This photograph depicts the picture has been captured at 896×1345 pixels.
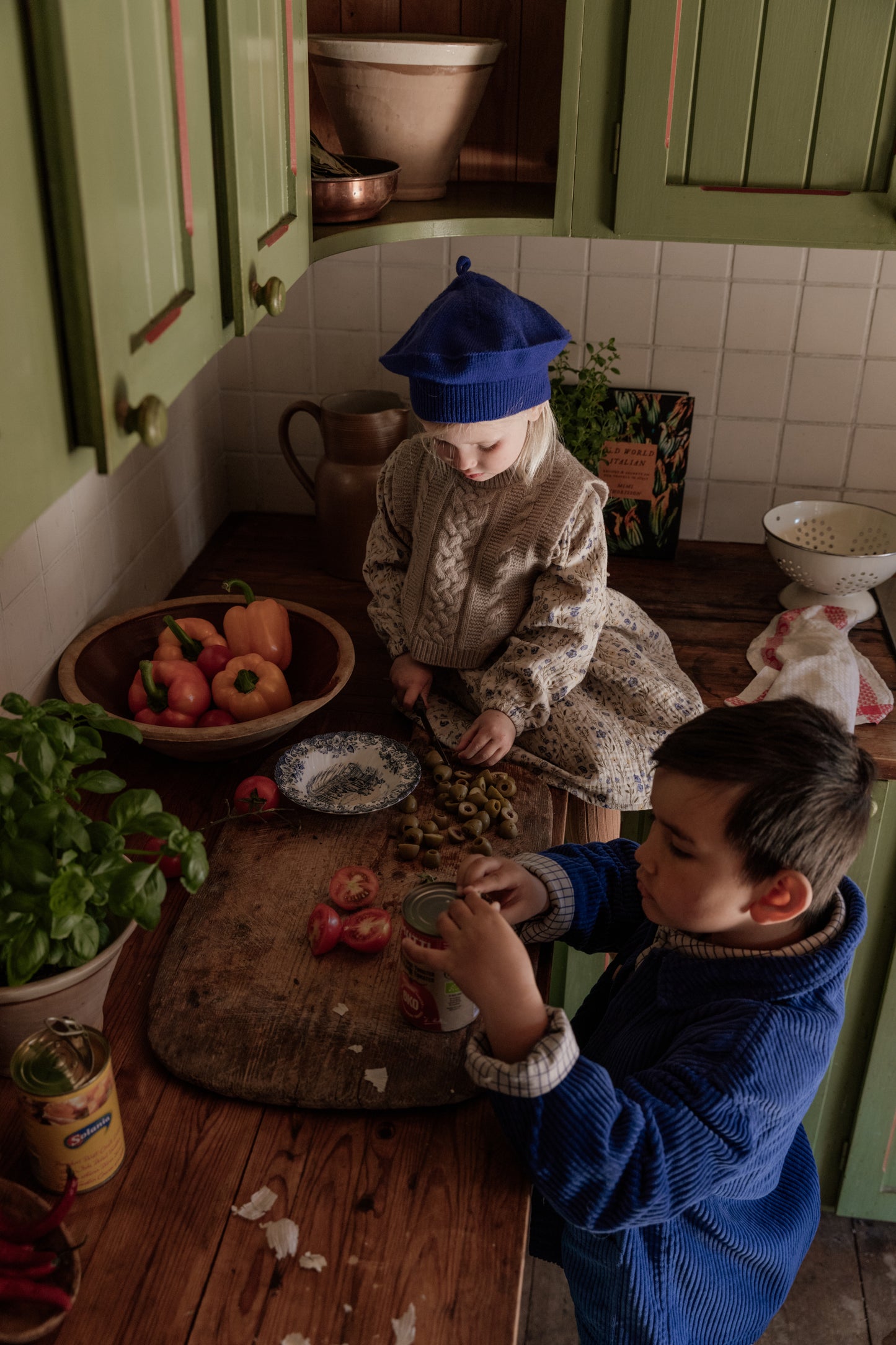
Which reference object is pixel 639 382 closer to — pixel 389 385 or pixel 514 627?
pixel 389 385

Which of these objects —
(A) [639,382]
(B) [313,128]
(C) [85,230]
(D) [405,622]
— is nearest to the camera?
(C) [85,230]

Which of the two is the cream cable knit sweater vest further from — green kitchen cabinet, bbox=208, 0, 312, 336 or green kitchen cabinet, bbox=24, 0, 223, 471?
green kitchen cabinet, bbox=24, 0, 223, 471

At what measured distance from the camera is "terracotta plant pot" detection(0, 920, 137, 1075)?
2.91 ft

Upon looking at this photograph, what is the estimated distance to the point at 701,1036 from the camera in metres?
0.91

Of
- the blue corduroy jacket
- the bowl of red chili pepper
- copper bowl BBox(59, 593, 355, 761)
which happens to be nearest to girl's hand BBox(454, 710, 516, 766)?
copper bowl BBox(59, 593, 355, 761)

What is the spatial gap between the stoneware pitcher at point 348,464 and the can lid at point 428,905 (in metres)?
0.97

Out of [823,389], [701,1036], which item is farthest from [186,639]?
[823,389]

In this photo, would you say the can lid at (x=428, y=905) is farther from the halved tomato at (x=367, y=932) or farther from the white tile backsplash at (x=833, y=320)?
the white tile backsplash at (x=833, y=320)

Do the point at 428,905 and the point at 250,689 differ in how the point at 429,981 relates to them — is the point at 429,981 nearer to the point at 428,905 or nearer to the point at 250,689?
the point at 428,905

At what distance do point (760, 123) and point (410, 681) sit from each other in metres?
0.86

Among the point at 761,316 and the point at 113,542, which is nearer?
the point at 113,542

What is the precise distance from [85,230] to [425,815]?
32.7 inches

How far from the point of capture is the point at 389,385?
211cm

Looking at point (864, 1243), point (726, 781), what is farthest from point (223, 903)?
point (864, 1243)
